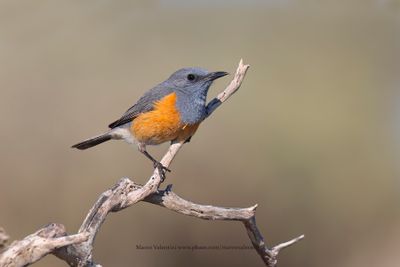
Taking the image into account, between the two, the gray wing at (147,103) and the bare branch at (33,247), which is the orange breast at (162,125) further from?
the bare branch at (33,247)

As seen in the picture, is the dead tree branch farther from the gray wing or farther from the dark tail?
the dark tail

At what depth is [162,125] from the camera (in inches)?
271

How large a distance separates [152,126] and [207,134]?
4.03 m

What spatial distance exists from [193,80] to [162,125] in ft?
2.07

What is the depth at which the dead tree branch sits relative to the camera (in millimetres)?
4555

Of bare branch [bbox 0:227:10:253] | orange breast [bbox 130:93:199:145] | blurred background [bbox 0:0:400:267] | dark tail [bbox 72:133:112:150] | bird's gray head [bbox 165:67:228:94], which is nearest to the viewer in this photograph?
bare branch [bbox 0:227:10:253]

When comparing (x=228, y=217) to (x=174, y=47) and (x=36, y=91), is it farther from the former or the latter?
(x=174, y=47)

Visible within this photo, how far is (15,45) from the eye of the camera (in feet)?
38.7

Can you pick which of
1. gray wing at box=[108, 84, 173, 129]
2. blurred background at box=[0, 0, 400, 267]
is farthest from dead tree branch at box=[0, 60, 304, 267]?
blurred background at box=[0, 0, 400, 267]

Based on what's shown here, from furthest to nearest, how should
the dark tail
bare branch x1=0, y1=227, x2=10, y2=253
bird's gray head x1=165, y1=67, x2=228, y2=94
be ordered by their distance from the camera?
the dark tail
bird's gray head x1=165, y1=67, x2=228, y2=94
bare branch x1=0, y1=227, x2=10, y2=253

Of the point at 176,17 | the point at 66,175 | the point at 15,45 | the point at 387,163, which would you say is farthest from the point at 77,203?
the point at 387,163

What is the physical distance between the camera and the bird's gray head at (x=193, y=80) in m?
7.17

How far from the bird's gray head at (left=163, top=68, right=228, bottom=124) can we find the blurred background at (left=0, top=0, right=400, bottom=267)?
2.78 m

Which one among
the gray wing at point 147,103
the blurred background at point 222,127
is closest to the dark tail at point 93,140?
the gray wing at point 147,103
